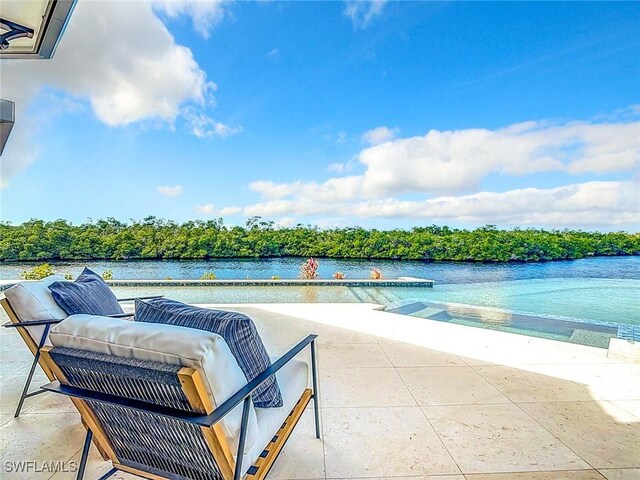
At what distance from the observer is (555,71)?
30.2 ft

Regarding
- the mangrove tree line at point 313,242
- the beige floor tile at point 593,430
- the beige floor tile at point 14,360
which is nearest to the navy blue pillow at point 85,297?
the beige floor tile at point 14,360

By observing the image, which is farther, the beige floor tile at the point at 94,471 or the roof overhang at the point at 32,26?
the roof overhang at the point at 32,26

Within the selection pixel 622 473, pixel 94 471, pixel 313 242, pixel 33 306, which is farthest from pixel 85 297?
pixel 313 242

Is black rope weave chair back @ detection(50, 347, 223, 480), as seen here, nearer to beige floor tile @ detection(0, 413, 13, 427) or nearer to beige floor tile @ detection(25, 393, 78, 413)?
beige floor tile @ detection(25, 393, 78, 413)

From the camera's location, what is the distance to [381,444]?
1954 mm

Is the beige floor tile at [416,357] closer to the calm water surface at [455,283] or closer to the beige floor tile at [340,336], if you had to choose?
the beige floor tile at [340,336]

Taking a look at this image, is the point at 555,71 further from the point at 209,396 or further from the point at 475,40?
the point at 209,396

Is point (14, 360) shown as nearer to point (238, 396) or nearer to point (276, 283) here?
point (238, 396)

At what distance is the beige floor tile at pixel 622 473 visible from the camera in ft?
5.57

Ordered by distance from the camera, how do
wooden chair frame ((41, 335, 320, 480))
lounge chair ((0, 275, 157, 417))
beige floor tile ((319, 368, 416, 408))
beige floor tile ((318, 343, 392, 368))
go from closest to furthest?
wooden chair frame ((41, 335, 320, 480)), lounge chair ((0, 275, 157, 417)), beige floor tile ((319, 368, 416, 408)), beige floor tile ((318, 343, 392, 368))

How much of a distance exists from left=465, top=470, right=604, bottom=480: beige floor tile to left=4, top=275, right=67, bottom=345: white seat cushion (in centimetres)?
231

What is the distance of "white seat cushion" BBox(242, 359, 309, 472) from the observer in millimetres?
1314

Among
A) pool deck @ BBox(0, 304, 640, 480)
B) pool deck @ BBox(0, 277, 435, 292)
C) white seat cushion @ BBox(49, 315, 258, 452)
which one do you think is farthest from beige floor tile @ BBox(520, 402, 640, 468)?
pool deck @ BBox(0, 277, 435, 292)

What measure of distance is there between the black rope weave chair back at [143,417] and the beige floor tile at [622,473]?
1.81 meters
